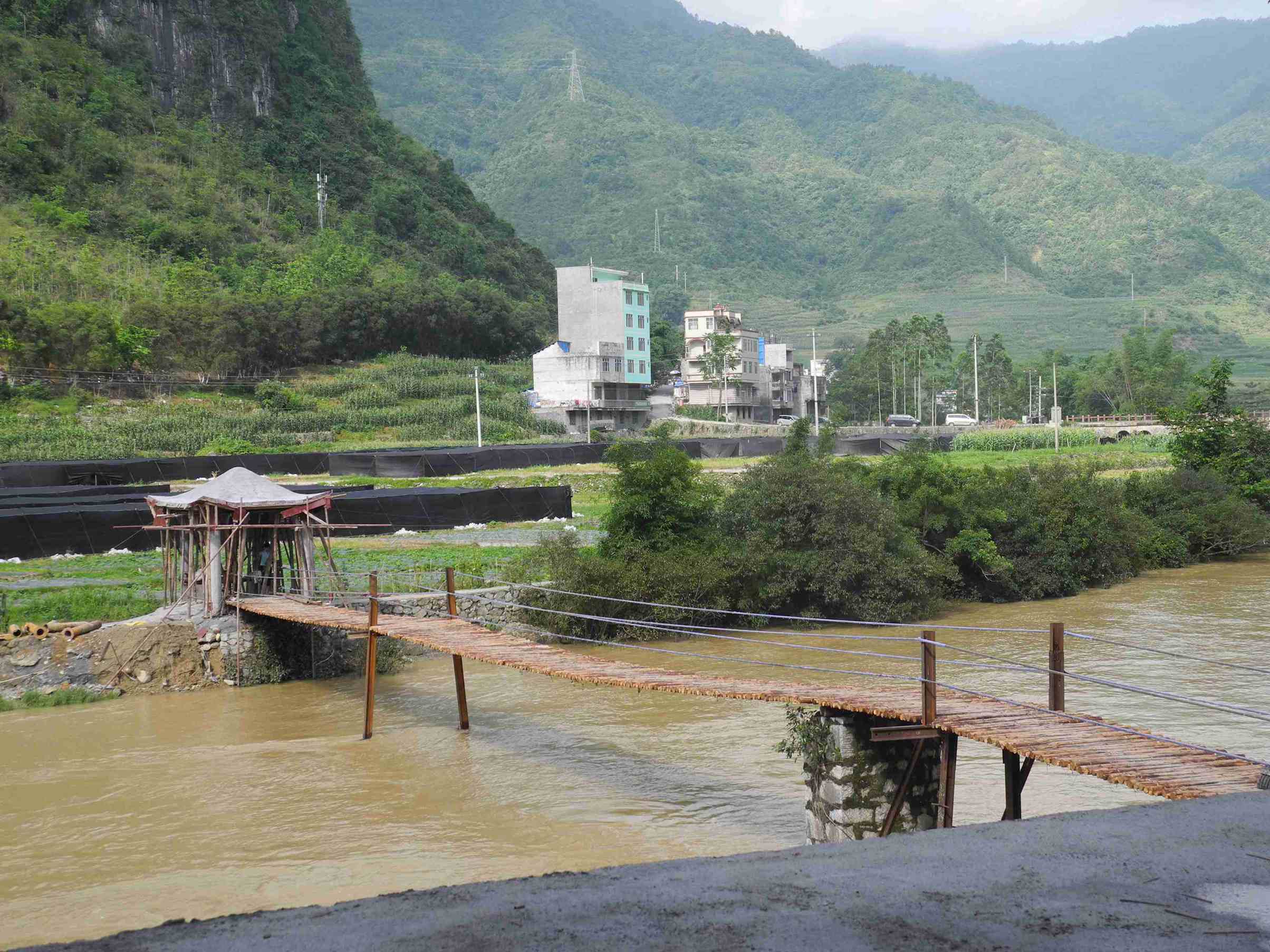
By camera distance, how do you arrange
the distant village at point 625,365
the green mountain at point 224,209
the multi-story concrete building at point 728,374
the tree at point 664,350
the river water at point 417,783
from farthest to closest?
1. the tree at point 664,350
2. the multi-story concrete building at point 728,374
3. the distant village at point 625,365
4. the green mountain at point 224,209
5. the river water at point 417,783

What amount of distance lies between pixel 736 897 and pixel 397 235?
102m

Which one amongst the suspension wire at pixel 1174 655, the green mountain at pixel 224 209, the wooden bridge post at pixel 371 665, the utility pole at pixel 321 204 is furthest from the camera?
the utility pole at pixel 321 204

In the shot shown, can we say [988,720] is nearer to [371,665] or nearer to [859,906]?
[859,906]

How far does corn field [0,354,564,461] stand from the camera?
1907 inches

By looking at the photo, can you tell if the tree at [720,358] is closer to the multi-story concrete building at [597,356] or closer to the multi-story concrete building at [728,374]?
the multi-story concrete building at [728,374]

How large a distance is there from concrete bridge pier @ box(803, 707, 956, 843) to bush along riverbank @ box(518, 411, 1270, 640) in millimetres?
11670

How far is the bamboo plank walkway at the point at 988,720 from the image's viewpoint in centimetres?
816

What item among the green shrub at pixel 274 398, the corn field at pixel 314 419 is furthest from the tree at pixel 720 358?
the green shrub at pixel 274 398

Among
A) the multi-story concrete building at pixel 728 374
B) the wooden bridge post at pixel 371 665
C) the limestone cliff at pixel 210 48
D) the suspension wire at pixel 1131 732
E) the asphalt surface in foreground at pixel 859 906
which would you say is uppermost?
the limestone cliff at pixel 210 48

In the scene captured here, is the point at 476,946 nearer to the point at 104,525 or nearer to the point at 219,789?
the point at 219,789

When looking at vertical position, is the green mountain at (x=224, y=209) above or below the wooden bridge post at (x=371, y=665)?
above

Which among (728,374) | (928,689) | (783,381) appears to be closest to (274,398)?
(728,374)

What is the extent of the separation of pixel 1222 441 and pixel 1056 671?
3537cm

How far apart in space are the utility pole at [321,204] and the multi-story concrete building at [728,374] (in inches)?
1184
